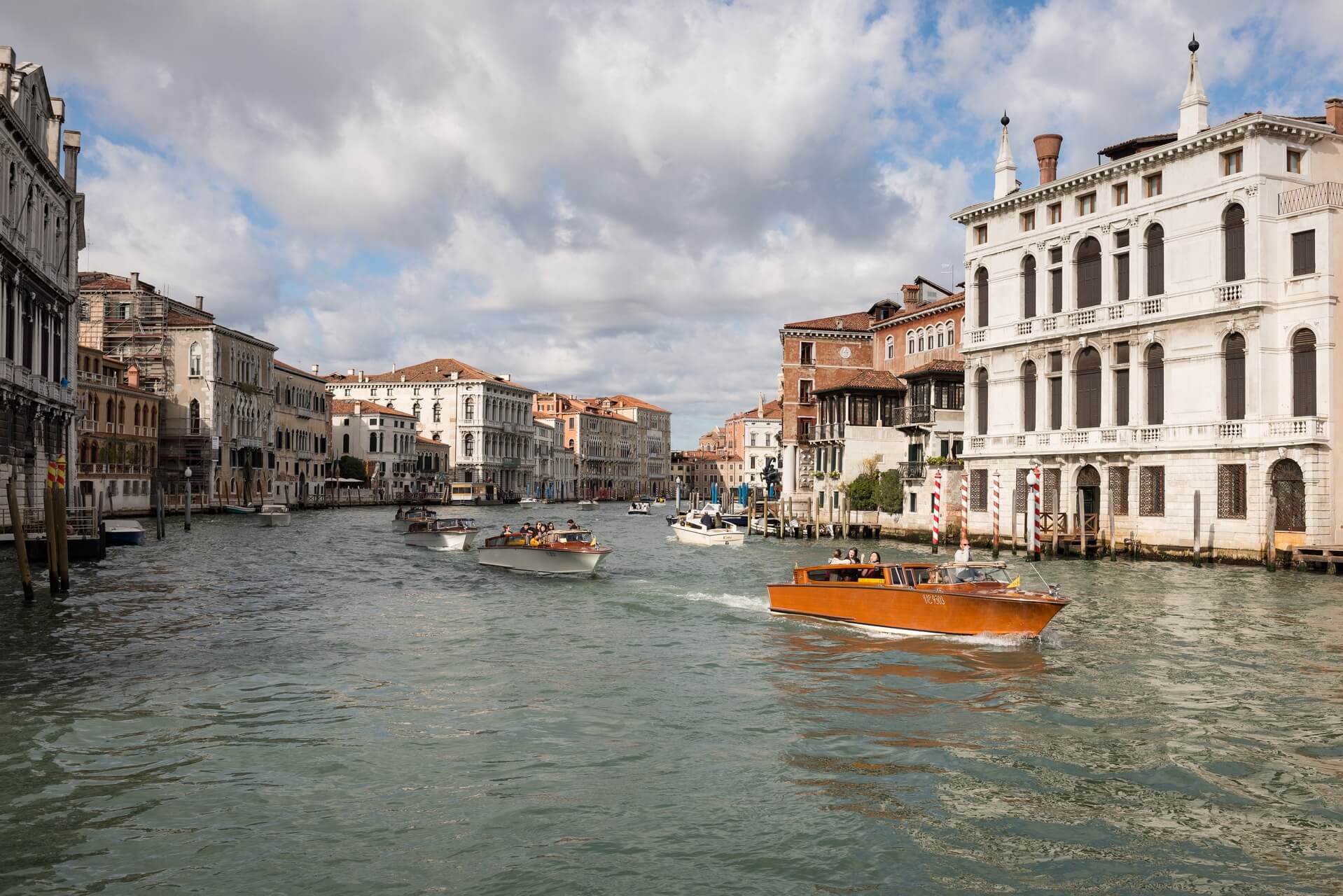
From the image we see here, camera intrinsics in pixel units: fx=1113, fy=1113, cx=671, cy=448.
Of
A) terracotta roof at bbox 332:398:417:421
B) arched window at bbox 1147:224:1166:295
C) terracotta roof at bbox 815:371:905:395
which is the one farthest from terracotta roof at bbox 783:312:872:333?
terracotta roof at bbox 332:398:417:421

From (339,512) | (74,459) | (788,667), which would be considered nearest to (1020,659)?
(788,667)

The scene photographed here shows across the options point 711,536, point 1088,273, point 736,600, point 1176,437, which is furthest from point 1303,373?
point 711,536

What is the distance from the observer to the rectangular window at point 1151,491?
A: 96.0 ft

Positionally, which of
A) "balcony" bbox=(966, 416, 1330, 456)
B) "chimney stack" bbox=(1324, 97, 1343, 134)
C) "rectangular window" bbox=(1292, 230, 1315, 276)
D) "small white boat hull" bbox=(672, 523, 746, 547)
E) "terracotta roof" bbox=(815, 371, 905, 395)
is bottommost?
"small white boat hull" bbox=(672, 523, 746, 547)

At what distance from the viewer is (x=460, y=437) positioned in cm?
10219

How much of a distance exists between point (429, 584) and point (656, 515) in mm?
59251

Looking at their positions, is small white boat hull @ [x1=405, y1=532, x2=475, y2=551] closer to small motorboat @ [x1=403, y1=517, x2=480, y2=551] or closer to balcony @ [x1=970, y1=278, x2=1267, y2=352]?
small motorboat @ [x1=403, y1=517, x2=480, y2=551]

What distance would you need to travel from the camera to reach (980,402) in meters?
36.1

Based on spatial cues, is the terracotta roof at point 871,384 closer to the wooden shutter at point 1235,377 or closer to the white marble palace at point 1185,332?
the white marble palace at point 1185,332

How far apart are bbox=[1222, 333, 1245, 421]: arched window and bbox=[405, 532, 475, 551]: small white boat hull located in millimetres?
21749

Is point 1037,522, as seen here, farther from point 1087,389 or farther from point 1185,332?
point 1185,332

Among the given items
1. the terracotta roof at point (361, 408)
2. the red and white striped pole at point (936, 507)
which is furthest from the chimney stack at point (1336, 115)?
the terracotta roof at point (361, 408)

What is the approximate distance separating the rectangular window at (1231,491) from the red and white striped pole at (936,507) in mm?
9034

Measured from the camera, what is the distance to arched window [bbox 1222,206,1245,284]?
27.2m
